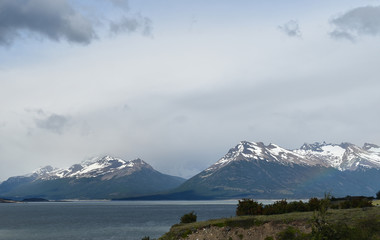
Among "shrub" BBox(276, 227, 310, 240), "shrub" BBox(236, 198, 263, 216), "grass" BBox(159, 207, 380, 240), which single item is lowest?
"shrub" BBox(276, 227, 310, 240)

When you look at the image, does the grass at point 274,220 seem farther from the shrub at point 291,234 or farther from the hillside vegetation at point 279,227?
the shrub at point 291,234

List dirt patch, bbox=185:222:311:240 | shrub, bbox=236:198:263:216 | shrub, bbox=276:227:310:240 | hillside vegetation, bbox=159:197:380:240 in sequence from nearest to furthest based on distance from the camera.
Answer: hillside vegetation, bbox=159:197:380:240 → shrub, bbox=276:227:310:240 → dirt patch, bbox=185:222:311:240 → shrub, bbox=236:198:263:216

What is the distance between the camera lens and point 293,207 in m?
71.6

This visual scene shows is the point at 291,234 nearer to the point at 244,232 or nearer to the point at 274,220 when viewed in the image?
the point at 274,220

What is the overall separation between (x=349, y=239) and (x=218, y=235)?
62.7 feet

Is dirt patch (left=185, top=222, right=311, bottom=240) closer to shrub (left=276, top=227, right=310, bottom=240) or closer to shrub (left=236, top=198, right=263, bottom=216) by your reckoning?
shrub (left=276, top=227, right=310, bottom=240)

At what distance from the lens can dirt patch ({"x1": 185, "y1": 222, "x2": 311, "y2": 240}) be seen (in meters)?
55.2

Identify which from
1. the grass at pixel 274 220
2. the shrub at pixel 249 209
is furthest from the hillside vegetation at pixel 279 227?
the shrub at pixel 249 209

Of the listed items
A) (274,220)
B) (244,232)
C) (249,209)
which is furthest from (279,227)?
(249,209)

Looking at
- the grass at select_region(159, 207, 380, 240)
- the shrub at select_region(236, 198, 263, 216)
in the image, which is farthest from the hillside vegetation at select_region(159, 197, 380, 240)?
the shrub at select_region(236, 198, 263, 216)

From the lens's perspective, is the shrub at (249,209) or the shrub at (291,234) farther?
the shrub at (249,209)

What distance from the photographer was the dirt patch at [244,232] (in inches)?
2173

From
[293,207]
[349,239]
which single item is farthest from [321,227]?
[293,207]

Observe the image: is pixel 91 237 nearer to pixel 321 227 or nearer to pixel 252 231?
pixel 252 231
